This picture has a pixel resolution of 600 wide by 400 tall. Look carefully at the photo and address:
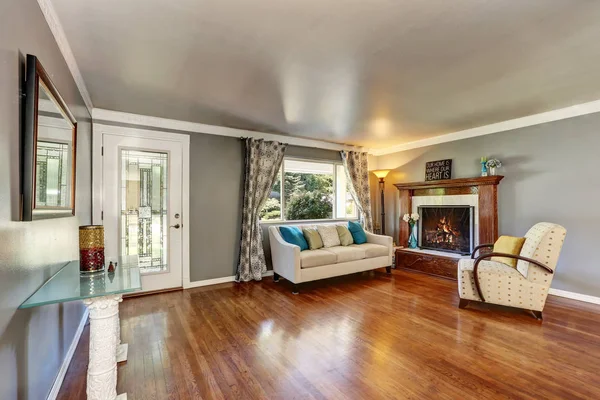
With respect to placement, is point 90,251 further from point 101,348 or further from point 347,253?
point 347,253

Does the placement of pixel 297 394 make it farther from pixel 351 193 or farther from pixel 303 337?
pixel 351 193

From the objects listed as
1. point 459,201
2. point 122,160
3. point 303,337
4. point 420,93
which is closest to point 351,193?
point 459,201

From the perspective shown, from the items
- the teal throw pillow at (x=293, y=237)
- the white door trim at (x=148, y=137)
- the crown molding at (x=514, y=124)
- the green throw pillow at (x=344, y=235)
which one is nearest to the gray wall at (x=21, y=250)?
the white door trim at (x=148, y=137)

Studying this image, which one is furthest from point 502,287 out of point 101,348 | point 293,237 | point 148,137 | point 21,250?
point 148,137

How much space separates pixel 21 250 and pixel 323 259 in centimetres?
318

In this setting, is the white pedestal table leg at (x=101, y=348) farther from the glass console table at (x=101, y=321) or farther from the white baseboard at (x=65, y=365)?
the white baseboard at (x=65, y=365)

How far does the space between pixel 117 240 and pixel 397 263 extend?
4481 millimetres

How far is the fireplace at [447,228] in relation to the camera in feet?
14.9

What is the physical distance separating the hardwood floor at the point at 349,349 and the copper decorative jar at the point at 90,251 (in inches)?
31.9

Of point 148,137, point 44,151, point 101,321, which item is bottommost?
point 101,321

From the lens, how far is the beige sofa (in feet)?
12.4

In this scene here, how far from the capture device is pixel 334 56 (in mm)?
2254

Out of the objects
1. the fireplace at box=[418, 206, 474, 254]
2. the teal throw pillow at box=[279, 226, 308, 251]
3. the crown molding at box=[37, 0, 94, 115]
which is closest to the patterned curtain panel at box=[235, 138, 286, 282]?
the teal throw pillow at box=[279, 226, 308, 251]

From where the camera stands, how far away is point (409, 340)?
243cm
